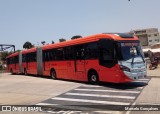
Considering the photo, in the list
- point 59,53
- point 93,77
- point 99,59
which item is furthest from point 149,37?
point 99,59

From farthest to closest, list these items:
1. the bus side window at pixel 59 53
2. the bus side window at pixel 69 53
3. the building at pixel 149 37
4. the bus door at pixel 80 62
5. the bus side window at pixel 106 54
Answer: the building at pixel 149 37 → the bus side window at pixel 59 53 → the bus side window at pixel 69 53 → the bus door at pixel 80 62 → the bus side window at pixel 106 54

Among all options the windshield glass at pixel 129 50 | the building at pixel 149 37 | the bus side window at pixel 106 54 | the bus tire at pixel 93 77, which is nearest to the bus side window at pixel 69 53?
the bus tire at pixel 93 77

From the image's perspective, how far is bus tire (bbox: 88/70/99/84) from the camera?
18.0 metres

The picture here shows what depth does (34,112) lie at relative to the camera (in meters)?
10.9

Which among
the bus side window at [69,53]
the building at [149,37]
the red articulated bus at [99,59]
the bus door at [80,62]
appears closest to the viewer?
the red articulated bus at [99,59]

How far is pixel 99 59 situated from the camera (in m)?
17.3

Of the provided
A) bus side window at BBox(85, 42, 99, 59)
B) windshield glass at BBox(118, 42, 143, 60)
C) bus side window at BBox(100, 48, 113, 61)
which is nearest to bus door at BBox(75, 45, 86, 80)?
bus side window at BBox(85, 42, 99, 59)

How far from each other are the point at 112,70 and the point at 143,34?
4147 inches

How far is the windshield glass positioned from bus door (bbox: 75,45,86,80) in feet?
11.6

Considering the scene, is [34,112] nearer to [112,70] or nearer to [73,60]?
[112,70]

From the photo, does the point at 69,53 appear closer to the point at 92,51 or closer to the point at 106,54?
the point at 92,51

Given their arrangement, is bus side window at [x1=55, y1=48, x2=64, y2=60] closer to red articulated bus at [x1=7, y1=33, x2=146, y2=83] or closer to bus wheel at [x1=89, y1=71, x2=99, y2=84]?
red articulated bus at [x1=7, y1=33, x2=146, y2=83]

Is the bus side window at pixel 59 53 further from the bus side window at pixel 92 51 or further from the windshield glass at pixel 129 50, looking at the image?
the windshield glass at pixel 129 50

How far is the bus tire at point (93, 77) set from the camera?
59.2 feet
